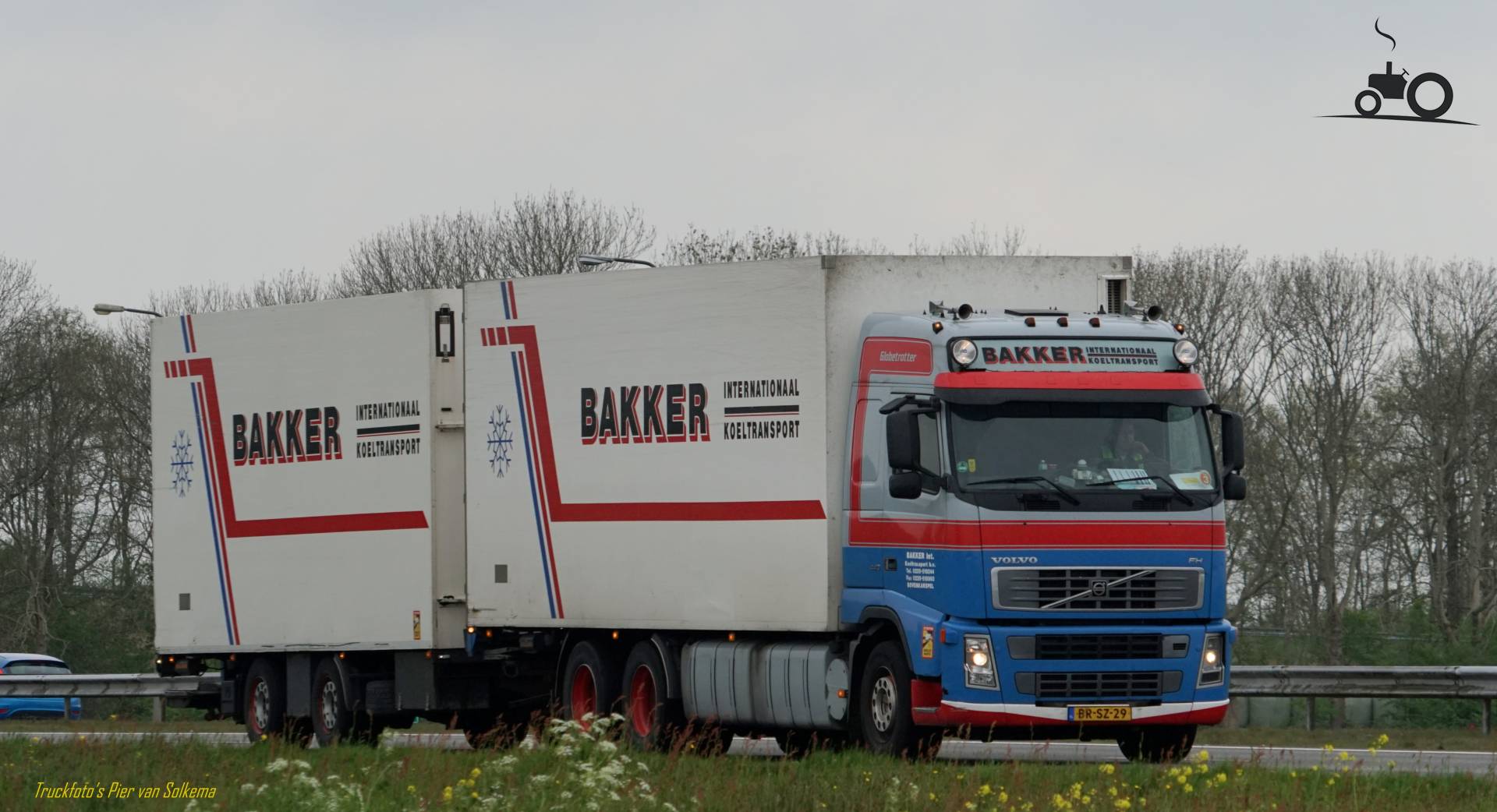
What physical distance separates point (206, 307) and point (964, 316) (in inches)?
1843


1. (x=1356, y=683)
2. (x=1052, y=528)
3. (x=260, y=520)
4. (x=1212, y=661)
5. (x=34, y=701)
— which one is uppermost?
(x=260, y=520)

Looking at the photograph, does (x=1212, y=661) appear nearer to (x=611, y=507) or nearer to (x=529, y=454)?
(x=611, y=507)

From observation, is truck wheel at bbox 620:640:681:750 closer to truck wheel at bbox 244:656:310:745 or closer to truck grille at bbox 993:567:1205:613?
truck grille at bbox 993:567:1205:613

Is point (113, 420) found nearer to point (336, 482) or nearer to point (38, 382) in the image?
point (38, 382)

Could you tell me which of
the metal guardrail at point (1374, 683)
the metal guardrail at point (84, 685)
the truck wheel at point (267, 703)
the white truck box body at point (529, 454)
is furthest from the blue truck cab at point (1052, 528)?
the metal guardrail at point (84, 685)

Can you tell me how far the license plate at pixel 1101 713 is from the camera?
15.2 metres

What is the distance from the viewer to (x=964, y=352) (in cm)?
1552

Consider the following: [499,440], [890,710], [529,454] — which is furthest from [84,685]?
[890,710]

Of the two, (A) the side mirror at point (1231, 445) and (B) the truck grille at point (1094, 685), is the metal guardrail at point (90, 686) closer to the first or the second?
(B) the truck grille at point (1094, 685)

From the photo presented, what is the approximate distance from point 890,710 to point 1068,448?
233cm

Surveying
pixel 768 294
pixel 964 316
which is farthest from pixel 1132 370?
pixel 768 294

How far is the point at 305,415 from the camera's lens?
2077cm

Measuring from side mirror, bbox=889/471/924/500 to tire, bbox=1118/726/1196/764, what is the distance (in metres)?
2.63

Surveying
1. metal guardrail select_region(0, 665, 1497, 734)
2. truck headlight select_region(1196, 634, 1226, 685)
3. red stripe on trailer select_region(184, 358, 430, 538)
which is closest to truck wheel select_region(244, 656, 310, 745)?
metal guardrail select_region(0, 665, 1497, 734)
